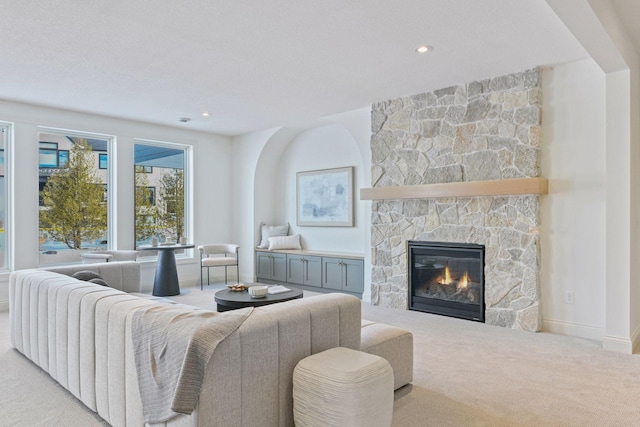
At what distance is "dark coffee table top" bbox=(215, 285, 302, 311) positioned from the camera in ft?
11.5

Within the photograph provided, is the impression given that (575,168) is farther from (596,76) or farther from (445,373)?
(445,373)

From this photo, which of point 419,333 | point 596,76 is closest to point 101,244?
point 419,333

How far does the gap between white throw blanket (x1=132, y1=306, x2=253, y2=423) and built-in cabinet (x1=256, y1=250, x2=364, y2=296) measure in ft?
13.0

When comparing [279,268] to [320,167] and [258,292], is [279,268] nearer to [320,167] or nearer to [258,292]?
[320,167]

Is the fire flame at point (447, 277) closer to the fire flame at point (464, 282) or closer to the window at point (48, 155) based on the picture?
the fire flame at point (464, 282)

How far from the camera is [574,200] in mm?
4062

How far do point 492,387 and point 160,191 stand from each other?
5.70 metres

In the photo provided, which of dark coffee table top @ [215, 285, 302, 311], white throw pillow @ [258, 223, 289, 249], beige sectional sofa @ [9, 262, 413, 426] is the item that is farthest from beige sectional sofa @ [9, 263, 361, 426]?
white throw pillow @ [258, 223, 289, 249]

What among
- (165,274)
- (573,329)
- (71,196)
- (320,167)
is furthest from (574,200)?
(71,196)

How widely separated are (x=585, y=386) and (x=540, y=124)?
8.27 ft

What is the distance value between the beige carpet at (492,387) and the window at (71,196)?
2.09 meters

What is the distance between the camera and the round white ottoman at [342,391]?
73.1 inches

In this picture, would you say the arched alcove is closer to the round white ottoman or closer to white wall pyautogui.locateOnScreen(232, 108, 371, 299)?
white wall pyautogui.locateOnScreen(232, 108, 371, 299)

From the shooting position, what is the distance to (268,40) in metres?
3.44
